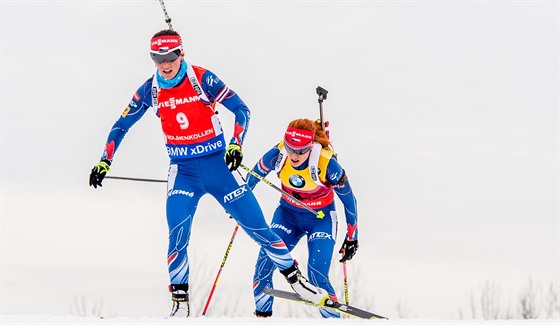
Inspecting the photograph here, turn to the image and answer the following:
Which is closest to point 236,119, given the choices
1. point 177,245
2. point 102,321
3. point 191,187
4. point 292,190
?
point 191,187

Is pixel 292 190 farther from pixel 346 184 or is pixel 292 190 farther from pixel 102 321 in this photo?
pixel 102 321

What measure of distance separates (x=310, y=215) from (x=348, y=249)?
0.61 meters

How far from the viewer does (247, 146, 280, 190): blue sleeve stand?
10.1 meters

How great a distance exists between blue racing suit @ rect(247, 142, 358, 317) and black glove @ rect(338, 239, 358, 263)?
0.07 metres

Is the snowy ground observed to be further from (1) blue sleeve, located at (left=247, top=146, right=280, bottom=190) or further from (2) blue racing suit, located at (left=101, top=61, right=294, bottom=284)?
(1) blue sleeve, located at (left=247, top=146, right=280, bottom=190)

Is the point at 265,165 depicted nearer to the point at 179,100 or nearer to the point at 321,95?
the point at 321,95

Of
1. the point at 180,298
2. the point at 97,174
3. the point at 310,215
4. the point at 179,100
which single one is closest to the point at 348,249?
the point at 310,215

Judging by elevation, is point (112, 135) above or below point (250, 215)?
above

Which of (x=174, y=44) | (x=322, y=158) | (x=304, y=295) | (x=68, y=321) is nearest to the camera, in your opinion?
(x=68, y=321)

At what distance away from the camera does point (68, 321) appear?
6.12 meters

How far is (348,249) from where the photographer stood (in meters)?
10.4

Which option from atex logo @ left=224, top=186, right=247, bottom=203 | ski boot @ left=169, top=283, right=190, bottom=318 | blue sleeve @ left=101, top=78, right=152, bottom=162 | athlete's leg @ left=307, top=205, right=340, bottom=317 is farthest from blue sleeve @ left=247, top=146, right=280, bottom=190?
ski boot @ left=169, top=283, right=190, bottom=318

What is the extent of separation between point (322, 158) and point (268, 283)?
5.43 feet

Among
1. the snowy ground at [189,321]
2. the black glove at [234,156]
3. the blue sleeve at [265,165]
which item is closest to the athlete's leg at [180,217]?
the black glove at [234,156]
